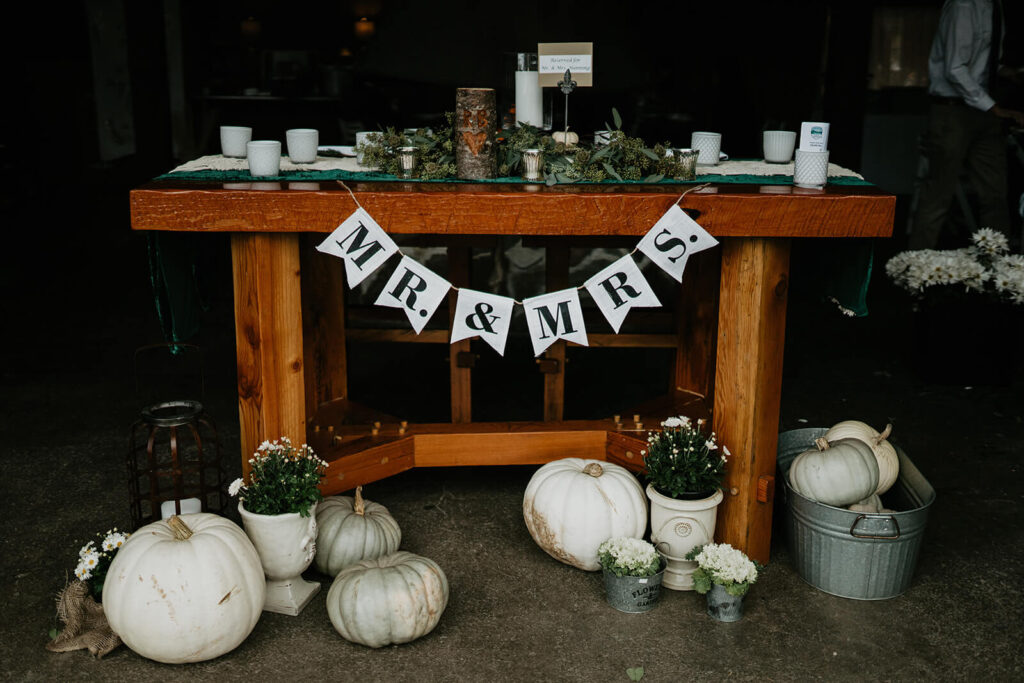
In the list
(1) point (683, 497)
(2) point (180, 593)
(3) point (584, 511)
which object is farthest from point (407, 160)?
(2) point (180, 593)

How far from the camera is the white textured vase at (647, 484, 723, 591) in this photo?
9.82 feet

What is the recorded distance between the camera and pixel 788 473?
3.15 metres

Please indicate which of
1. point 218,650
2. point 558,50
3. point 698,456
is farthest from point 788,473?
point 218,650

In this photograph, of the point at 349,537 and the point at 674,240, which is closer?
the point at 674,240

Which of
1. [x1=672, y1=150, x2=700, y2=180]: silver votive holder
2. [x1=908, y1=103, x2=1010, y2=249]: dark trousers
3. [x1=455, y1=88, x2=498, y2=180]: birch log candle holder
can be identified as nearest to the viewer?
[x1=455, y1=88, x2=498, y2=180]: birch log candle holder

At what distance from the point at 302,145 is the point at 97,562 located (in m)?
1.57

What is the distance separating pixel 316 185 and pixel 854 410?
277cm

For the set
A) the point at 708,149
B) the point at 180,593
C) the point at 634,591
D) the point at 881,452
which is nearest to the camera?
the point at 180,593

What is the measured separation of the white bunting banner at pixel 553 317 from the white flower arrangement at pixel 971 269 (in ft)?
7.96

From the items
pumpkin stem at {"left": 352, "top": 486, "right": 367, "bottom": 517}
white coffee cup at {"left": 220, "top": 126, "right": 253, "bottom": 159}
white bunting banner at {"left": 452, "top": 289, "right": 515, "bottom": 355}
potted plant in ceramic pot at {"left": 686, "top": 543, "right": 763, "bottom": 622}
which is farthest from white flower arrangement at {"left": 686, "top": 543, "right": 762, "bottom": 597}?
white coffee cup at {"left": 220, "top": 126, "right": 253, "bottom": 159}

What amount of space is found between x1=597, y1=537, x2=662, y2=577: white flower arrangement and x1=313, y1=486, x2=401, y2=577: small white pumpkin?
67 cm

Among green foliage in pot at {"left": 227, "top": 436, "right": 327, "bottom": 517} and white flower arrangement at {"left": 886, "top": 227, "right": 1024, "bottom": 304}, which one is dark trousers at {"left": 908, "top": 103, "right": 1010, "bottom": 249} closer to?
white flower arrangement at {"left": 886, "top": 227, "right": 1024, "bottom": 304}

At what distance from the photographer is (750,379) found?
9.80 ft

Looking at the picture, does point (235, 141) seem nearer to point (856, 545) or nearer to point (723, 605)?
point (723, 605)
